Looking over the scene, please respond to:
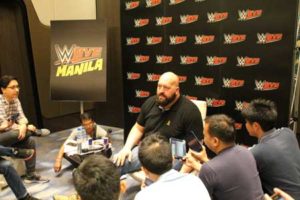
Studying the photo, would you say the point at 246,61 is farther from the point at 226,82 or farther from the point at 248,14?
the point at 248,14

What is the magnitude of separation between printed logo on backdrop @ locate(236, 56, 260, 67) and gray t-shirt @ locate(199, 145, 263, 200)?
6.61 ft

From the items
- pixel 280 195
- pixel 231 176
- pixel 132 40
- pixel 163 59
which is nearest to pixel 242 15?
pixel 163 59

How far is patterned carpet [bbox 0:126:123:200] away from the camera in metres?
3.43

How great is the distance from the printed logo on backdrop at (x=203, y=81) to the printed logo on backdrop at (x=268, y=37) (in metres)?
0.70

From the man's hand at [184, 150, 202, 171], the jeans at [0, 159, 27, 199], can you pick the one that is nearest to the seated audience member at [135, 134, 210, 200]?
the man's hand at [184, 150, 202, 171]

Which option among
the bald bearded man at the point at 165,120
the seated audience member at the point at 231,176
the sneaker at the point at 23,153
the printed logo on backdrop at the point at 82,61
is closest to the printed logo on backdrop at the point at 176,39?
the printed logo on backdrop at the point at 82,61

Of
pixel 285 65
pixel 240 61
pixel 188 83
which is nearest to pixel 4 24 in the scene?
pixel 188 83

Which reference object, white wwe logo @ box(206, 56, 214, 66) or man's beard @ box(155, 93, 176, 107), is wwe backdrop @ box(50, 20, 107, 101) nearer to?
white wwe logo @ box(206, 56, 214, 66)

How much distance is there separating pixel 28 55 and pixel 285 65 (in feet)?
12.3

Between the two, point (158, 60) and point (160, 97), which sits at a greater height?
point (158, 60)

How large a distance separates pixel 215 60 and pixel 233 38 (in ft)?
1.05

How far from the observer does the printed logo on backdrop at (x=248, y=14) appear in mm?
3588

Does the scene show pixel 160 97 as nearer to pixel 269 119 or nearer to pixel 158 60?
pixel 269 119

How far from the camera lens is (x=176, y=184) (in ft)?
5.25
